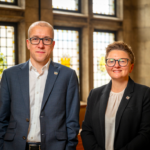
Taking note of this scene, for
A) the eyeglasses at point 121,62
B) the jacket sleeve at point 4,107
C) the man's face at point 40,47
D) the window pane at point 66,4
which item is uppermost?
the window pane at point 66,4

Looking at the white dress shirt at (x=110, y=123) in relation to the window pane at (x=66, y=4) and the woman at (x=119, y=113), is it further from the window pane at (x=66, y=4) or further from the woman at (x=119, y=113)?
the window pane at (x=66, y=4)

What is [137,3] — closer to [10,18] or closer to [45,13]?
[45,13]

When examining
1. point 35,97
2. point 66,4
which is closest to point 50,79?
point 35,97

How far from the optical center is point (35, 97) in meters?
1.89

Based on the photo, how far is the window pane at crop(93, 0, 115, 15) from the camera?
6594mm

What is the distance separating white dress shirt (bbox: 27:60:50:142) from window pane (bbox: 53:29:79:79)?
4116mm

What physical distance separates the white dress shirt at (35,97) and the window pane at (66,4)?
14.2ft

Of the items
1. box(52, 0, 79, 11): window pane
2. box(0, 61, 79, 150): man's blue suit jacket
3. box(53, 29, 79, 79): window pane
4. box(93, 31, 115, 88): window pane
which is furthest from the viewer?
box(93, 31, 115, 88): window pane

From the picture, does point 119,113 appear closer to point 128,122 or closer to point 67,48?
point 128,122

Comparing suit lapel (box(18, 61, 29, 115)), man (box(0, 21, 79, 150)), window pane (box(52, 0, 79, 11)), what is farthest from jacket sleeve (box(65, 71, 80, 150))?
window pane (box(52, 0, 79, 11))

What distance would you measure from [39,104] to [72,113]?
0.97 ft

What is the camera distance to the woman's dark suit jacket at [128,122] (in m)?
1.77

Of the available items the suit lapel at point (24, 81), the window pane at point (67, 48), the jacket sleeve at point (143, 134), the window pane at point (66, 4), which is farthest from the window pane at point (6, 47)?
the jacket sleeve at point (143, 134)

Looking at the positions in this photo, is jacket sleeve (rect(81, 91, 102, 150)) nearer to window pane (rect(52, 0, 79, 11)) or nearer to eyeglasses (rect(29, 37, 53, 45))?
eyeglasses (rect(29, 37, 53, 45))
